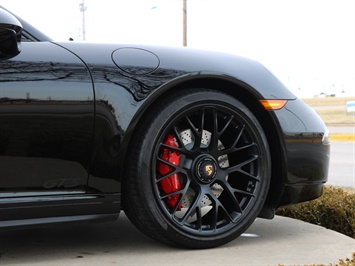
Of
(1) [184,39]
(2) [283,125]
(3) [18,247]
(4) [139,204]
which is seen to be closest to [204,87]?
(2) [283,125]

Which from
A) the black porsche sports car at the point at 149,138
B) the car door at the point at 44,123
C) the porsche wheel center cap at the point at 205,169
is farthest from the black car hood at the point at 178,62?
the porsche wheel center cap at the point at 205,169

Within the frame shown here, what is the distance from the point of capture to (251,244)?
313 cm

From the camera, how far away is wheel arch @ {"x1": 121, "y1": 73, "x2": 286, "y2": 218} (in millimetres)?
2910

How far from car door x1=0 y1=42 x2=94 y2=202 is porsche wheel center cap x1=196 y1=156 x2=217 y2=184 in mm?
551

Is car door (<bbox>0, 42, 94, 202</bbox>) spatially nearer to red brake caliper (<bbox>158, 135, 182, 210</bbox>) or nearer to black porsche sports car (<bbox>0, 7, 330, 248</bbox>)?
black porsche sports car (<bbox>0, 7, 330, 248</bbox>)

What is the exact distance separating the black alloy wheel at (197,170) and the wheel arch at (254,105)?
0.07 meters

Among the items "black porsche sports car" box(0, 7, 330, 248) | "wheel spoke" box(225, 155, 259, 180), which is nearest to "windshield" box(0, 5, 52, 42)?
Result: "black porsche sports car" box(0, 7, 330, 248)

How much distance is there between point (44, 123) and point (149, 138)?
0.50 m

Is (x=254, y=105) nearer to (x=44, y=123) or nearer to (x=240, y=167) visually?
(x=240, y=167)

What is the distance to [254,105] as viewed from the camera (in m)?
3.11

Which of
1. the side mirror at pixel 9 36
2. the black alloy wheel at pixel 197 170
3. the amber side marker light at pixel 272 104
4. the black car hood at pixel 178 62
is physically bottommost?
the black alloy wheel at pixel 197 170

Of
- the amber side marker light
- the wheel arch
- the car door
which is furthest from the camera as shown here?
the amber side marker light

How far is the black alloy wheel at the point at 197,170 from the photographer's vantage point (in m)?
2.80

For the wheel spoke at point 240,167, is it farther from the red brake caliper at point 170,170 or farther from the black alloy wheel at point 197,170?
the red brake caliper at point 170,170
